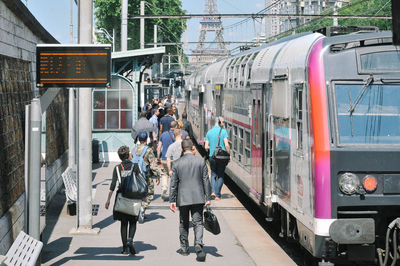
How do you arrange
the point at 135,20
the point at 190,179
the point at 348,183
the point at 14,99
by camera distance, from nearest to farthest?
the point at 348,183, the point at 190,179, the point at 14,99, the point at 135,20

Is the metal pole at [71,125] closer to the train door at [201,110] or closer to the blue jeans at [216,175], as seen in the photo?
the blue jeans at [216,175]

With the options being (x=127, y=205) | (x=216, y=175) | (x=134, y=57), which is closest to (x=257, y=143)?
(x=216, y=175)

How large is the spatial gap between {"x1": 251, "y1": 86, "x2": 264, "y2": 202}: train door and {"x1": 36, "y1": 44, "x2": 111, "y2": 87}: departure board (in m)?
3.79

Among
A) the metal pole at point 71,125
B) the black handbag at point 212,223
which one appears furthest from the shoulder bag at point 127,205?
the metal pole at point 71,125

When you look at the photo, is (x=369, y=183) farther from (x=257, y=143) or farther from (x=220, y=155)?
(x=220, y=155)

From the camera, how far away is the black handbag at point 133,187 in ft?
32.1

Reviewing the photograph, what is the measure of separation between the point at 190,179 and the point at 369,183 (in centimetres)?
247

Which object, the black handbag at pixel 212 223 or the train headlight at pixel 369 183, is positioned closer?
the train headlight at pixel 369 183

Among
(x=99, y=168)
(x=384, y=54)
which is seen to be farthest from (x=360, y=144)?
(x=99, y=168)

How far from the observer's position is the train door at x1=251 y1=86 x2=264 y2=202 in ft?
40.9

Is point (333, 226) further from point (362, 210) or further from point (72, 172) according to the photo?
point (72, 172)

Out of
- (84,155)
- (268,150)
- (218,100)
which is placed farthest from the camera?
(218,100)

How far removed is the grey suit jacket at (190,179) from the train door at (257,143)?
9.00 feet

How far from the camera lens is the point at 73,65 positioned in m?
9.11
